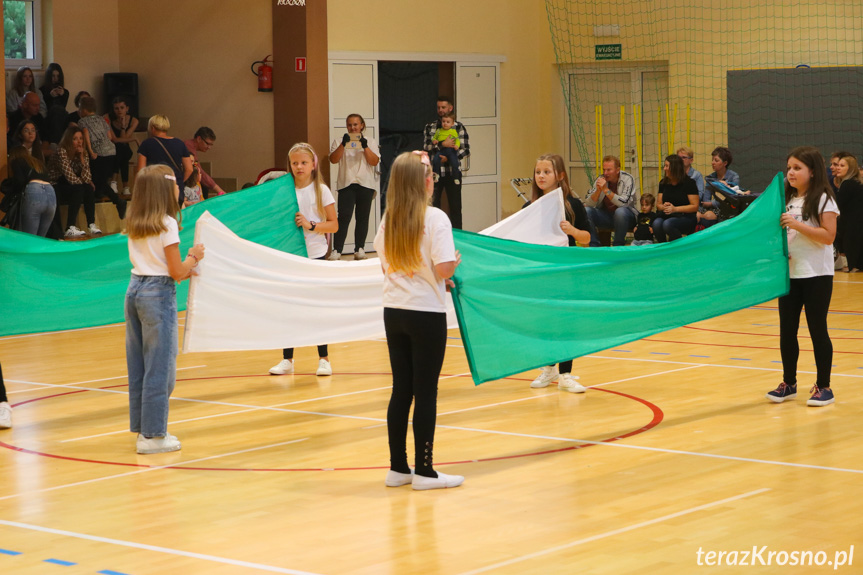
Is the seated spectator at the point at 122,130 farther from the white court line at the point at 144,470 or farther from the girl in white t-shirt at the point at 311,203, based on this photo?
the white court line at the point at 144,470

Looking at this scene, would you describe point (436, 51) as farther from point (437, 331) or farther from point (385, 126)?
point (437, 331)

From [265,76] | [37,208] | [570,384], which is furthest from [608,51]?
[570,384]

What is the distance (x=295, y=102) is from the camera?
17.3m

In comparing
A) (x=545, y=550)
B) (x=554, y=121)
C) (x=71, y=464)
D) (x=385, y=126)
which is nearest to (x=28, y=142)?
(x=385, y=126)

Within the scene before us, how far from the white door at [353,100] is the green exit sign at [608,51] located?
13.1 feet

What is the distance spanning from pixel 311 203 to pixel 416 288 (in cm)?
348

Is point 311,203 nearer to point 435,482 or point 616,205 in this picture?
point 435,482

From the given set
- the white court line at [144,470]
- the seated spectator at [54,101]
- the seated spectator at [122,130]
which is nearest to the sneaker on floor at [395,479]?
the white court line at [144,470]

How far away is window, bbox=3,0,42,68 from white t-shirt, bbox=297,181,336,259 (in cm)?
1157

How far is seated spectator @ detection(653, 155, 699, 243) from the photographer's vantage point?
15.4m

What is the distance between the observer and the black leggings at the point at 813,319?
304 inches

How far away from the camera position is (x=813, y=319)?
7.72 m

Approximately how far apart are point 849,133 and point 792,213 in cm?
1042

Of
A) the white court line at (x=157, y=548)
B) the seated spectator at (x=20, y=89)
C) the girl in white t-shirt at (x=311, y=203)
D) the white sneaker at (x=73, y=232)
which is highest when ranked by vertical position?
the seated spectator at (x=20, y=89)
